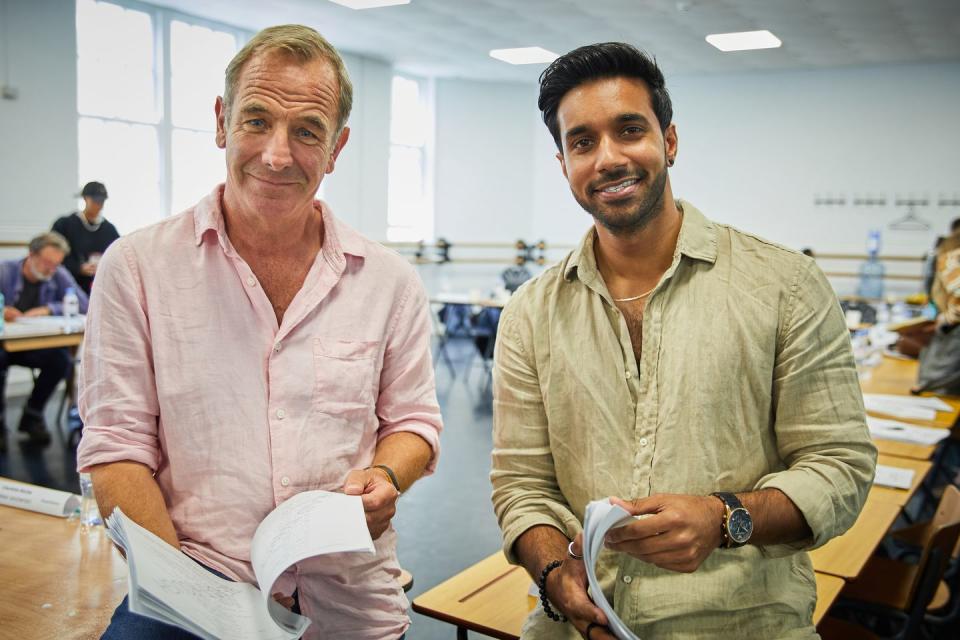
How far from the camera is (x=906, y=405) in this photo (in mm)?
3697

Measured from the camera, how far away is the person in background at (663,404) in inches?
58.0

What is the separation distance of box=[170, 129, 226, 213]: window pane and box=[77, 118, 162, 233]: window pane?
0.74 ft

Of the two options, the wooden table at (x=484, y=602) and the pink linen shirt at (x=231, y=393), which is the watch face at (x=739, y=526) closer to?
the wooden table at (x=484, y=602)

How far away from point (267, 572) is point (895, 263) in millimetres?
11669

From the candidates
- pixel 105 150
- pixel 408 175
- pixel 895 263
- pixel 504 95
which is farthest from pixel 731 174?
pixel 105 150

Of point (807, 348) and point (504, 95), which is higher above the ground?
point (504, 95)

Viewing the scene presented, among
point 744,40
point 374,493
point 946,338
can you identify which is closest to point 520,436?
point 374,493

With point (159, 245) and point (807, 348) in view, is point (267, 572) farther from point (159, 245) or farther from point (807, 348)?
point (807, 348)

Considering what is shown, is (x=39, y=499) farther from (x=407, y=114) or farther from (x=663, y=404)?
(x=407, y=114)

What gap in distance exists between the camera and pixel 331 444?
1.59 m

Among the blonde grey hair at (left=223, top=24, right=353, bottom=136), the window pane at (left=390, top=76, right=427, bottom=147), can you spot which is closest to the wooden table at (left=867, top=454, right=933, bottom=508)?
the blonde grey hair at (left=223, top=24, right=353, bottom=136)

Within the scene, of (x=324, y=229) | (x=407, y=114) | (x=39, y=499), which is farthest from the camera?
(x=407, y=114)

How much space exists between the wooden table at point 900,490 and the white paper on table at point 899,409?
0.61m

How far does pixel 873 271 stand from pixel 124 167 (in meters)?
9.49
